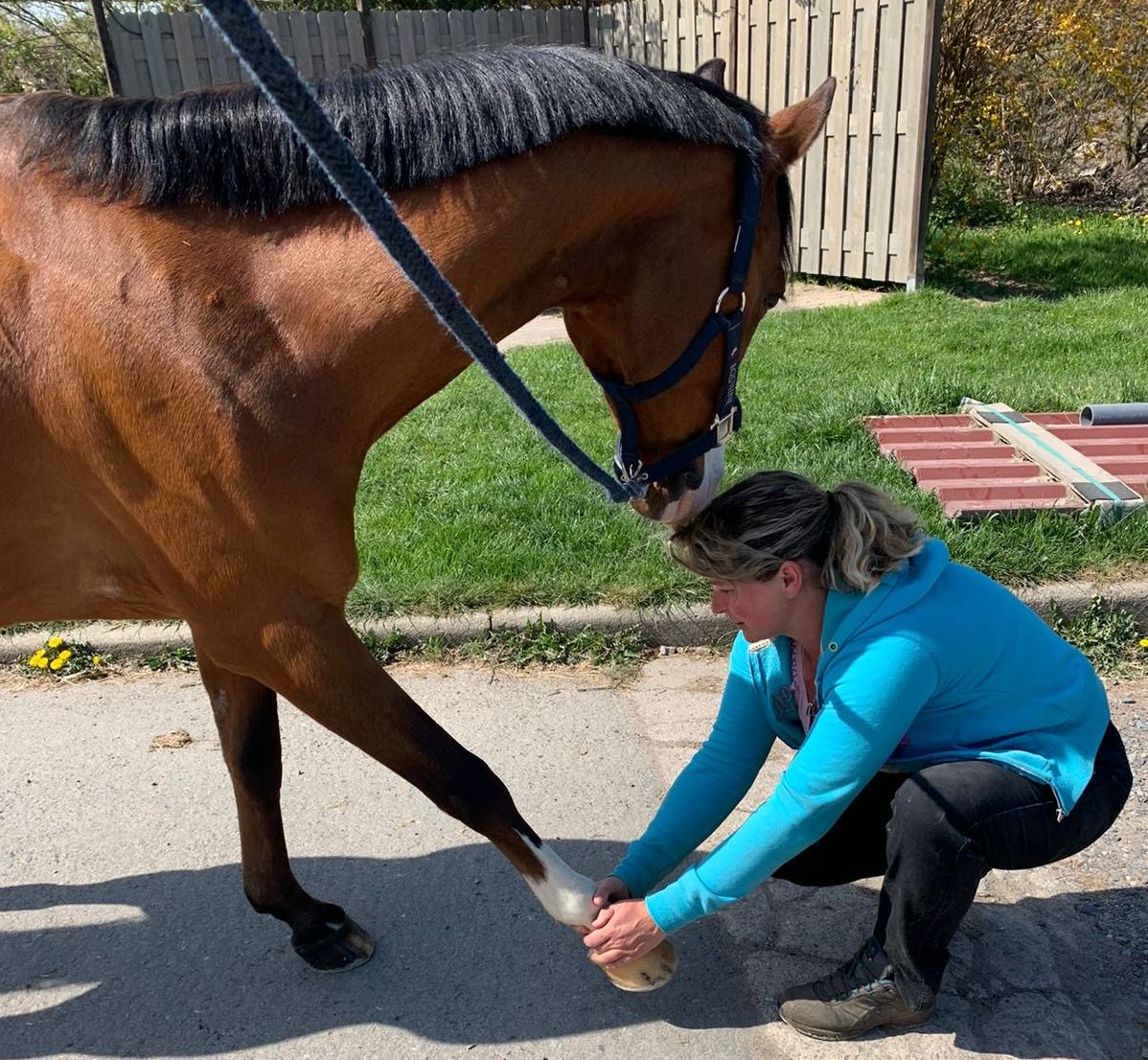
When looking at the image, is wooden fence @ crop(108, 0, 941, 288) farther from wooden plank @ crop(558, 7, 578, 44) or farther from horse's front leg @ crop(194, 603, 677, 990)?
horse's front leg @ crop(194, 603, 677, 990)

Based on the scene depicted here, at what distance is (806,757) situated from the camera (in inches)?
71.5

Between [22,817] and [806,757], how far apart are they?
7.34ft

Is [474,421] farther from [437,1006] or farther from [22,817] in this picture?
[437,1006]

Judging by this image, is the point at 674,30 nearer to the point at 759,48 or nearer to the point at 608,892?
the point at 759,48

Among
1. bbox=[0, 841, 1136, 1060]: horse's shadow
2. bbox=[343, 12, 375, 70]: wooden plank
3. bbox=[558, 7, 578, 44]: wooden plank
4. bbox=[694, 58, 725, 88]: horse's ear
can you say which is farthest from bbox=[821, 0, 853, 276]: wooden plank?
bbox=[0, 841, 1136, 1060]: horse's shadow

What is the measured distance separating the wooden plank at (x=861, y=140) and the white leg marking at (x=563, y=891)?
7.03 metres

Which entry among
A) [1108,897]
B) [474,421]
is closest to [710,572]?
[1108,897]

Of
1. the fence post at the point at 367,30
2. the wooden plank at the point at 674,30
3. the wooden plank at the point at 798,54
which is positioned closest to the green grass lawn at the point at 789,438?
the wooden plank at the point at 798,54

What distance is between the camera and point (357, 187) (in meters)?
1.42

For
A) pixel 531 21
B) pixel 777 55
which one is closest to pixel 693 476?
pixel 777 55

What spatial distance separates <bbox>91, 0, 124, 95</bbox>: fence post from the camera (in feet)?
26.0

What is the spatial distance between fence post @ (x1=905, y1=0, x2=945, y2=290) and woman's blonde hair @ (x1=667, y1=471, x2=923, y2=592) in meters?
6.39

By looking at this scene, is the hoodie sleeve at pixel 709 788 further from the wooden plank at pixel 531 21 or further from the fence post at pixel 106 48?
the wooden plank at pixel 531 21

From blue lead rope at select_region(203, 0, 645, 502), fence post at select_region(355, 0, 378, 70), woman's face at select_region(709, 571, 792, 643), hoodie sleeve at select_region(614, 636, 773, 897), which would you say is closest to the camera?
blue lead rope at select_region(203, 0, 645, 502)
